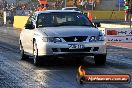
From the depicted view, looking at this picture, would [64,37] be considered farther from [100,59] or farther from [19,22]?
[19,22]

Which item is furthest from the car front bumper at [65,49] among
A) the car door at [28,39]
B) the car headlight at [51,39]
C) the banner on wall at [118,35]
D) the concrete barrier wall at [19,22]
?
the concrete barrier wall at [19,22]

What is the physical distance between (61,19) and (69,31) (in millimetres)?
1347

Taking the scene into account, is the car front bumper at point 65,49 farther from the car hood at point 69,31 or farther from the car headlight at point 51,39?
the car hood at point 69,31

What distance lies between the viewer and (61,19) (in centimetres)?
1412

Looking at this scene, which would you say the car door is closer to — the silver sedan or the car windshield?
the silver sedan

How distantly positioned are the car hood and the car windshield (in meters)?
0.49

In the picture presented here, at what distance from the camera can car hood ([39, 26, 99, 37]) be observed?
12727 millimetres

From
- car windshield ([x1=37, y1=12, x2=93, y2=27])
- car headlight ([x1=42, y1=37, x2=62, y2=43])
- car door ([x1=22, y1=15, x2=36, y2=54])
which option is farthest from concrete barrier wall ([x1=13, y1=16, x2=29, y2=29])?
car headlight ([x1=42, y1=37, x2=62, y2=43])

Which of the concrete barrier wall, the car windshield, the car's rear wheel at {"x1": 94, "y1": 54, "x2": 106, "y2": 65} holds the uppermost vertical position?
the car windshield

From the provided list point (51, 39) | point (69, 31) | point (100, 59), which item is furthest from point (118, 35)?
point (51, 39)

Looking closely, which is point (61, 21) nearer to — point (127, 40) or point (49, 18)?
point (49, 18)

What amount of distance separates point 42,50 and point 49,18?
153 cm

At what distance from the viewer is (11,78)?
35.4 ft

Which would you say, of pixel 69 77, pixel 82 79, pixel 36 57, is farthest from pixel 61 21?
pixel 82 79
